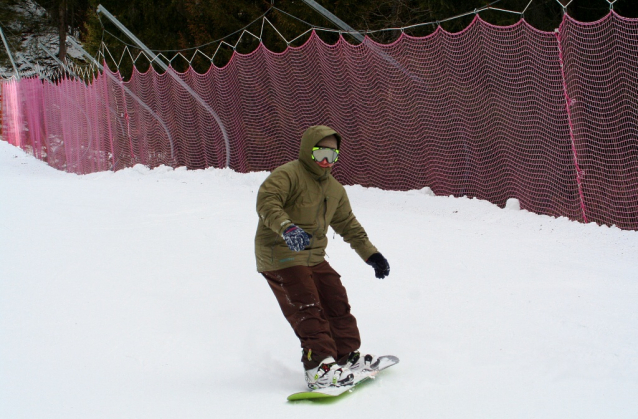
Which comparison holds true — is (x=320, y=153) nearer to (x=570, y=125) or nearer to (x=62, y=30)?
(x=570, y=125)

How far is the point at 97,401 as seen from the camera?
3.79 metres

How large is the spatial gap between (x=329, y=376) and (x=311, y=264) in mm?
650

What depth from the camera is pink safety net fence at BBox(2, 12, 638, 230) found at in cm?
814

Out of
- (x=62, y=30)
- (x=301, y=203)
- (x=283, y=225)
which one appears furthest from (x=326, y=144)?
(x=62, y=30)

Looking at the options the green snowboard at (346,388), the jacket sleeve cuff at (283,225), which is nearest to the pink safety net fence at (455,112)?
the green snowboard at (346,388)

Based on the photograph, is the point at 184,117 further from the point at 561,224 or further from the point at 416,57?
the point at 561,224

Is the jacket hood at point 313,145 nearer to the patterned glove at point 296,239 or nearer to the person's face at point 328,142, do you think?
the person's face at point 328,142

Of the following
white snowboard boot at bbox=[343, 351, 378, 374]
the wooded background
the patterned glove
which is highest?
the wooded background

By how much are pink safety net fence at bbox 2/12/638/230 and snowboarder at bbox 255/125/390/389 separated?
495cm

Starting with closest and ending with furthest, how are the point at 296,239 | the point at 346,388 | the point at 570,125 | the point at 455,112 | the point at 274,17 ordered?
the point at 296,239
the point at 346,388
the point at 570,125
the point at 455,112
the point at 274,17

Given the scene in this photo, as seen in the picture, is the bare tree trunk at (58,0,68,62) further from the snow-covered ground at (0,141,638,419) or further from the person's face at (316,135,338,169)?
the person's face at (316,135,338,169)

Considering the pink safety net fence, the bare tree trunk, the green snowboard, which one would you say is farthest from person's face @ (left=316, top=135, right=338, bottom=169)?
the bare tree trunk

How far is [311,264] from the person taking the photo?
13.9ft

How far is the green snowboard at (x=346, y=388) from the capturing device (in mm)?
3861
